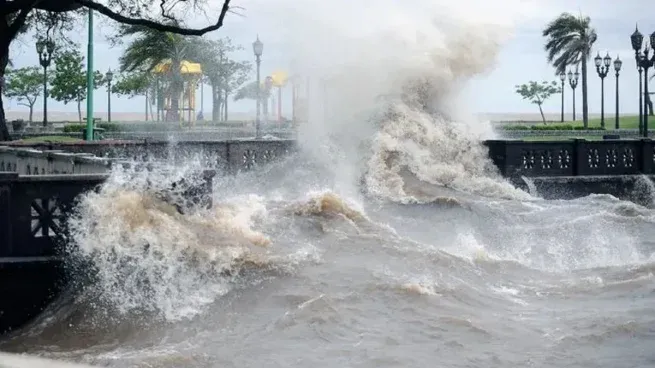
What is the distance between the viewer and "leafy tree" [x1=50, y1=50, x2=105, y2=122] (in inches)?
2993

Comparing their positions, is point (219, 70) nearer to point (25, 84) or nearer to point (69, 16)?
point (25, 84)

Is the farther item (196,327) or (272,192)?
(272,192)

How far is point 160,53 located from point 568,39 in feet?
104

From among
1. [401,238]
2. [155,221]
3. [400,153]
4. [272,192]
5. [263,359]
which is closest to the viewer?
[263,359]

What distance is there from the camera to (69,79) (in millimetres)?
76125

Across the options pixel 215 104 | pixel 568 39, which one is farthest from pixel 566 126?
pixel 215 104

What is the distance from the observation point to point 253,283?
12078 mm

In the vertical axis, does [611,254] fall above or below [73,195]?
below

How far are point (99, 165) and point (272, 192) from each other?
8.29 metres

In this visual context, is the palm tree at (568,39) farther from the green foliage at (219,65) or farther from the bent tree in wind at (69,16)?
the bent tree in wind at (69,16)

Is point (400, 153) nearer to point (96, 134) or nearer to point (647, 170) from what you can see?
point (647, 170)

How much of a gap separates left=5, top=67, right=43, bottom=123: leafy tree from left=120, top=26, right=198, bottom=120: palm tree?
15.7 metres

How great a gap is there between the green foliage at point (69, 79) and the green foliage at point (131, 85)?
379cm

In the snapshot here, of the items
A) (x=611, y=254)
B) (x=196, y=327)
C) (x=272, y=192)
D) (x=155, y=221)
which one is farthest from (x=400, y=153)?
(x=196, y=327)
